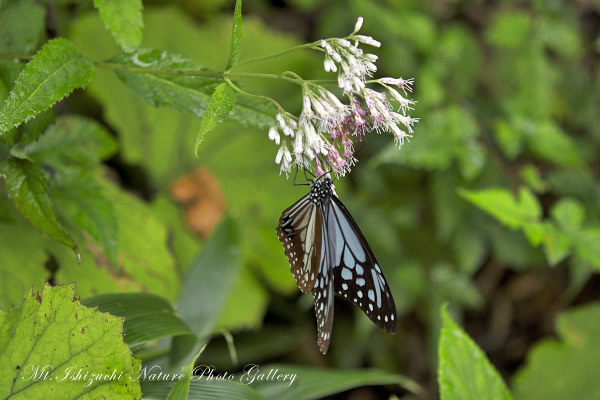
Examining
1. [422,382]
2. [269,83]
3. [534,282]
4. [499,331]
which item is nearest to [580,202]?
[534,282]

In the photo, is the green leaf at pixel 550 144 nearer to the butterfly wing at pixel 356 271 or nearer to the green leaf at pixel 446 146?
the green leaf at pixel 446 146

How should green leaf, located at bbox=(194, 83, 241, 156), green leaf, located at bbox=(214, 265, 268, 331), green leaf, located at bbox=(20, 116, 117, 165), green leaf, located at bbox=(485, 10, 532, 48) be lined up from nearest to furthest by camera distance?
green leaf, located at bbox=(194, 83, 241, 156) < green leaf, located at bbox=(20, 116, 117, 165) < green leaf, located at bbox=(214, 265, 268, 331) < green leaf, located at bbox=(485, 10, 532, 48)

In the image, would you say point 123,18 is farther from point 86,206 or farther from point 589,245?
point 589,245

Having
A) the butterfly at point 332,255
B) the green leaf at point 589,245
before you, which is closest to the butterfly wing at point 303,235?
the butterfly at point 332,255

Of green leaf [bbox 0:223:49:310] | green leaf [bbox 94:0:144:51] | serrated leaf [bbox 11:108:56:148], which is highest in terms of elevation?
green leaf [bbox 94:0:144:51]

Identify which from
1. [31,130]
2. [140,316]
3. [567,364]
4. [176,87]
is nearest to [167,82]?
[176,87]

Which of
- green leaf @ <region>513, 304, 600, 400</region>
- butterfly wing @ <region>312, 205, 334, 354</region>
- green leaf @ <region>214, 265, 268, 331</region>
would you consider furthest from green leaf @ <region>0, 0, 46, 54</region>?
green leaf @ <region>513, 304, 600, 400</region>

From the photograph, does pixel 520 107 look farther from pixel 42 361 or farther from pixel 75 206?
pixel 42 361

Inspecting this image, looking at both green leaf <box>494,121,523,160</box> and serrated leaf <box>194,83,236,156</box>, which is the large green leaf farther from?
serrated leaf <box>194,83,236,156</box>
